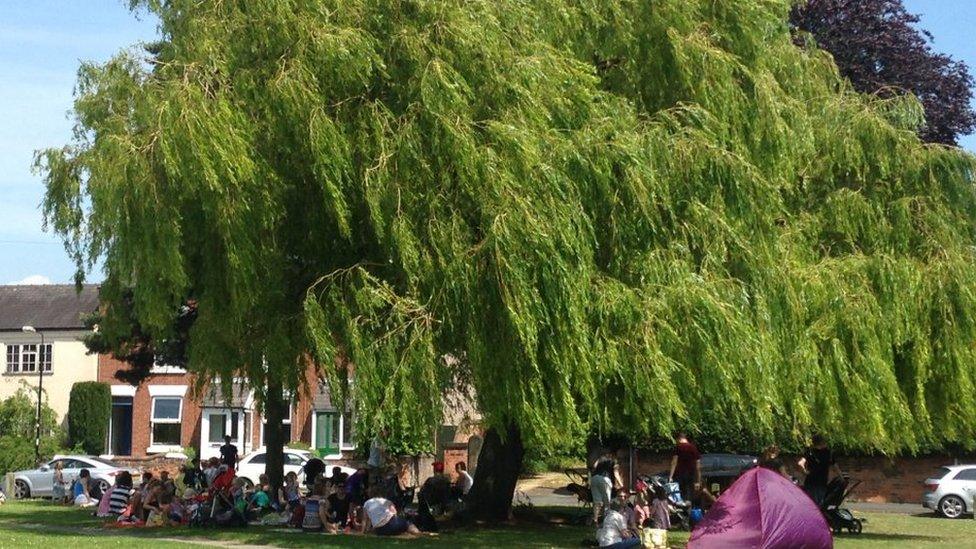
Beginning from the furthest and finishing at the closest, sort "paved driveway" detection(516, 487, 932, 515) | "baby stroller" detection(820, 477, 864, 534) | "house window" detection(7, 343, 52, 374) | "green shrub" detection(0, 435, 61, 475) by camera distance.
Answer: "house window" detection(7, 343, 52, 374) < "green shrub" detection(0, 435, 61, 475) < "paved driveway" detection(516, 487, 932, 515) < "baby stroller" detection(820, 477, 864, 534)

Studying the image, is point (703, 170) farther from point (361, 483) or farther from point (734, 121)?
point (361, 483)

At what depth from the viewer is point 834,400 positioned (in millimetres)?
20641

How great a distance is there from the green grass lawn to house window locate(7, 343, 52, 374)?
29.6 metres

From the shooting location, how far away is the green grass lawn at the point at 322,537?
20.2 meters

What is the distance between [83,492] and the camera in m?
34.0

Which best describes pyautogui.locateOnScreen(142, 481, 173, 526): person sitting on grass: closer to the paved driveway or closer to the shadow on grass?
the shadow on grass

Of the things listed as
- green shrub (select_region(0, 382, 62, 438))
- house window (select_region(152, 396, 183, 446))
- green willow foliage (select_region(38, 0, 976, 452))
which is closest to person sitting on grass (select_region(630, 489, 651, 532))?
green willow foliage (select_region(38, 0, 976, 452))

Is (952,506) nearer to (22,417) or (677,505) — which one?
(677,505)

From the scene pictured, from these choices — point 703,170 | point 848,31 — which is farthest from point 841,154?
point 848,31

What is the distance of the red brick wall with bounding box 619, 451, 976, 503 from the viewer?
127 feet

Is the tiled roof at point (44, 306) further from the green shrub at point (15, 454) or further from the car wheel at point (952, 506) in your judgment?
the car wheel at point (952, 506)

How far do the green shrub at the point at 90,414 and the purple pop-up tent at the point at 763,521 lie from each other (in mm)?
40674

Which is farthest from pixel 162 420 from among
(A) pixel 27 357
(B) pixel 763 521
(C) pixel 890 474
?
(B) pixel 763 521

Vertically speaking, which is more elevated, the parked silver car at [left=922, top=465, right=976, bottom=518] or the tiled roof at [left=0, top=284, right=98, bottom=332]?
the tiled roof at [left=0, top=284, right=98, bottom=332]
